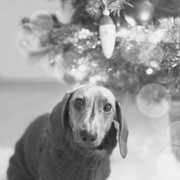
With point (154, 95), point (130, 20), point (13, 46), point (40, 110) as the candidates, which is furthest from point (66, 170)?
point (13, 46)

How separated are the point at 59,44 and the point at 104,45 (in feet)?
1.32

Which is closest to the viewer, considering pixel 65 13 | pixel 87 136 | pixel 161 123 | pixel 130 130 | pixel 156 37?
pixel 87 136

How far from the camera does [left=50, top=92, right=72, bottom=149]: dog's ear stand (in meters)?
1.08

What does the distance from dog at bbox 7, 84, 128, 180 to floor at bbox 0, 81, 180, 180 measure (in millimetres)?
515

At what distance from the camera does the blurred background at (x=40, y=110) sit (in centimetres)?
168

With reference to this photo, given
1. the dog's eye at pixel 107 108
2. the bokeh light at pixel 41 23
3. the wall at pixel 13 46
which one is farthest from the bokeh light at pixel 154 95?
the wall at pixel 13 46

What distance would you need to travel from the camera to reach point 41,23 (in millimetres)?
1437

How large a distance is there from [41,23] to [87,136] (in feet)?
2.37

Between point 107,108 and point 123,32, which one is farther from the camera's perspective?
point 123,32

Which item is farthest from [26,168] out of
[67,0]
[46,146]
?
[67,0]

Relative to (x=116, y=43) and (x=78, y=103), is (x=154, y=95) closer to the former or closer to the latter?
(x=116, y=43)

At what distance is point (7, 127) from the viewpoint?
8.23 ft

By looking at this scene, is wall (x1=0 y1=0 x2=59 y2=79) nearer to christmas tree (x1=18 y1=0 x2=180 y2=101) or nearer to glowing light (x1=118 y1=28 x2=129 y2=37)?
christmas tree (x1=18 y1=0 x2=180 y2=101)

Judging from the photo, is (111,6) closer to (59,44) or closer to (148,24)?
(148,24)
